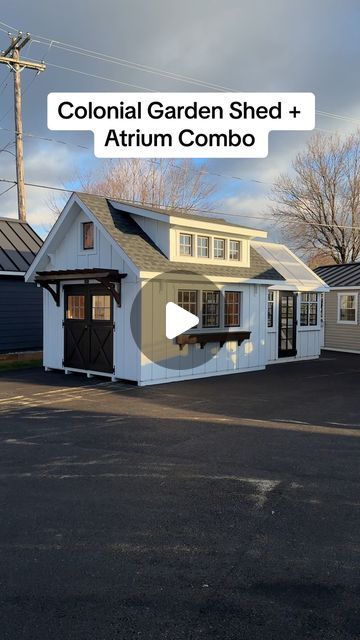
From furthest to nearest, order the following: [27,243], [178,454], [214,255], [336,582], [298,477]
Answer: [27,243]
[214,255]
[178,454]
[298,477]
[336,582]

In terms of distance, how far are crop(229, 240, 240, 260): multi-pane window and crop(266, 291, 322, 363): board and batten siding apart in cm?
286

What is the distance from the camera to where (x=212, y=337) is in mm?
13867

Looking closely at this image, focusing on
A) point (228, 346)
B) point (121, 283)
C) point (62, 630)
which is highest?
point (121, 283)

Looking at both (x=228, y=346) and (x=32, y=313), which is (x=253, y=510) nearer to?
(x=228, y=346)

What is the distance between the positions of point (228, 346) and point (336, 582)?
36.7 feet

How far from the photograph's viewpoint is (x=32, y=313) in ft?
60.2

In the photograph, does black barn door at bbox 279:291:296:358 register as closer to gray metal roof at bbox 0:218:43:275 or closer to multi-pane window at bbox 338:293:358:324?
multi-pane window at bbox 338:293:358:324

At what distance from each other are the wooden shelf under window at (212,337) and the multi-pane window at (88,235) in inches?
129

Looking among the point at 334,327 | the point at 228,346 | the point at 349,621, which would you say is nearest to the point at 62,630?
the point at 349,621

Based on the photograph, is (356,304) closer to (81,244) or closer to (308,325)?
(308,325)

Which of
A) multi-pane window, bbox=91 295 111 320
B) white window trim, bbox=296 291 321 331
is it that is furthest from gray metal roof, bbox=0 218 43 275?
white window trim, bbox=296 291 321 331

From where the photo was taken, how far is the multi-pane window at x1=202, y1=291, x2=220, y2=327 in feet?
45.9

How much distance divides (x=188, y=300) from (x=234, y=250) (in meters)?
2.71

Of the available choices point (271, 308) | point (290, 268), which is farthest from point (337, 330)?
point (271, 308)
